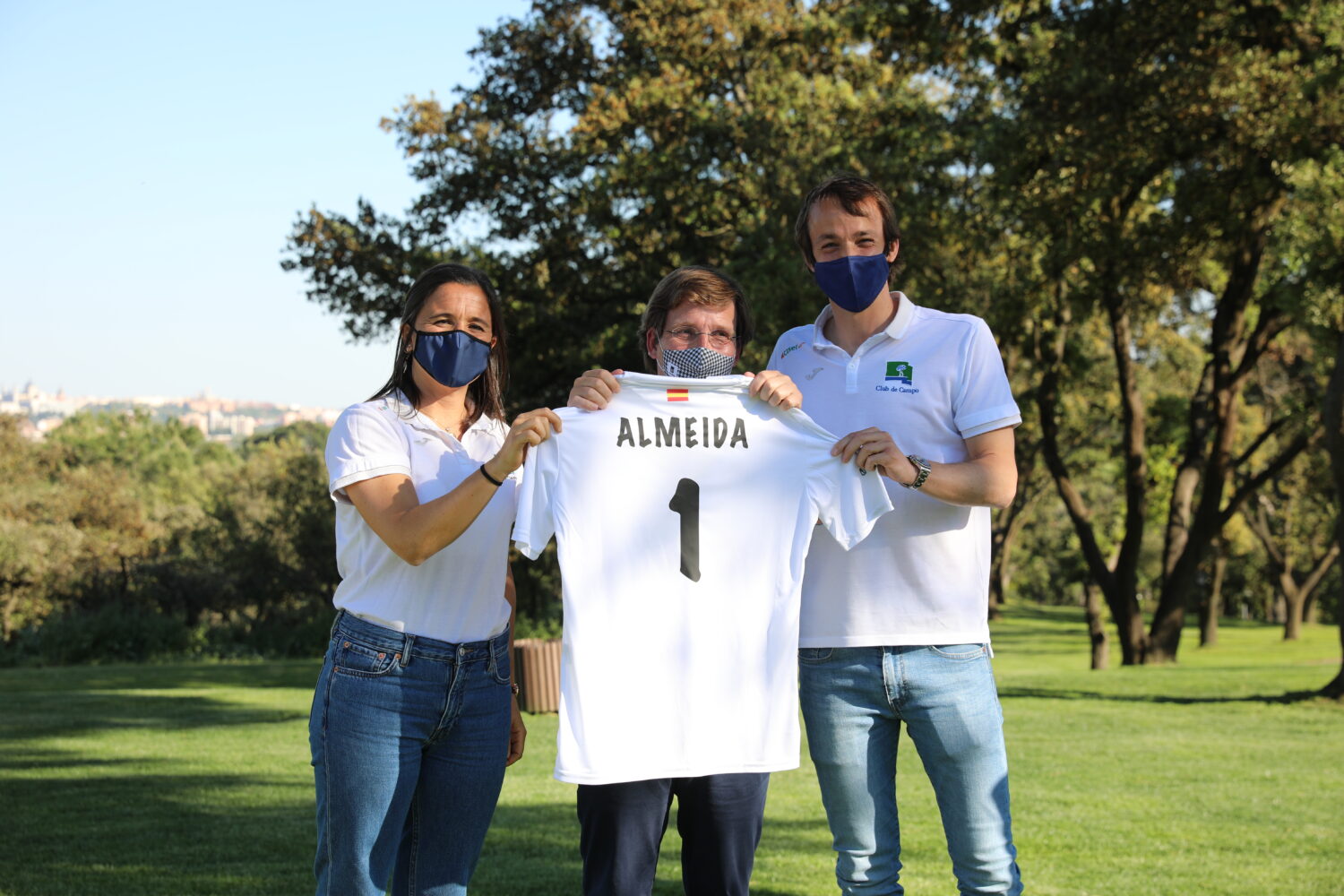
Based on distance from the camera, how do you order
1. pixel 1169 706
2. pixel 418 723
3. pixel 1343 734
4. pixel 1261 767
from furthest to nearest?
pixel 1169 706 → pixel 1343 734 → pixel 1261 767 → pixel 418 723

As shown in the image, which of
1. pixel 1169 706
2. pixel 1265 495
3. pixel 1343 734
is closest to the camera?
pixel 1343 734

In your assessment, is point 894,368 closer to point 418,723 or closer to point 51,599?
point 418,723

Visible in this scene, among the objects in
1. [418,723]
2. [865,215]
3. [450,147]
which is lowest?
[418,723]

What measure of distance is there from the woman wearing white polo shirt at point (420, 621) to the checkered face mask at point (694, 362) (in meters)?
0.39

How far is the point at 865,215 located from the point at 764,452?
770 mm

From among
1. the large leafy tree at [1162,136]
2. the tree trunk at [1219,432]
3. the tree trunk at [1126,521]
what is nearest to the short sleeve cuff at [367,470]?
the large leafy tree at [1162,136]

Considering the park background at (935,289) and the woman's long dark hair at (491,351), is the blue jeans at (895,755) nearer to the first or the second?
the woman's long dark hair at (491,351)

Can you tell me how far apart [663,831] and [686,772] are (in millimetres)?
175

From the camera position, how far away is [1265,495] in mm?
36969

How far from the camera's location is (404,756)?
10.5ft

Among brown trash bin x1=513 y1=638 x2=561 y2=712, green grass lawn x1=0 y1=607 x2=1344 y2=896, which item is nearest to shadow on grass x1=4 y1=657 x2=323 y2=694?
green grass lawn x1=0 y1=607 x2=1344 y2=896

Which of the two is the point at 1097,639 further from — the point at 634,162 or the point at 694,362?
the point at 694,362

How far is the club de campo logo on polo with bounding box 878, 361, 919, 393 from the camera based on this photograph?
3359 mm

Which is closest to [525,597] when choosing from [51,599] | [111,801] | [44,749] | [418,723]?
[44,749]
